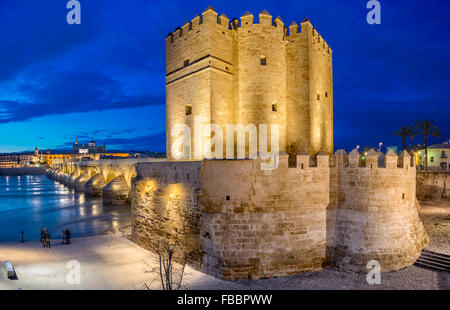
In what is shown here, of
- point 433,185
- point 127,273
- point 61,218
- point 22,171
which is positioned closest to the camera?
point 127,273

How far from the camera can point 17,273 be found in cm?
1060

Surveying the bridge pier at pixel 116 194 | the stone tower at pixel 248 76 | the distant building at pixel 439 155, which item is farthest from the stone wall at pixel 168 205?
the distant building at pixel 439 155

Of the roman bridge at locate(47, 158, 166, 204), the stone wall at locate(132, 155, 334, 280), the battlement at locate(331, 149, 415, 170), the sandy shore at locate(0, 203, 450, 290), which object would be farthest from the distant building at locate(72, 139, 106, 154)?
the battlement at locate(331, 149, 415, 170)

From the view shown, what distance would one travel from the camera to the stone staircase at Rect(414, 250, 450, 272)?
9.77m

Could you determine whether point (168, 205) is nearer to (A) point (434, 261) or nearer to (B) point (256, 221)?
(B) point (256, 221)

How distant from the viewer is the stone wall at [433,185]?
20219mm

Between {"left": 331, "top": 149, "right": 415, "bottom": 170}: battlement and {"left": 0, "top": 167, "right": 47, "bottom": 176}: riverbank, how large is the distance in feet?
407

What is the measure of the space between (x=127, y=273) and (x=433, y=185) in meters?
22.7

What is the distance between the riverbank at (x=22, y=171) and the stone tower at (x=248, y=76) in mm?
114829

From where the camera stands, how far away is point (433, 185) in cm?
2097

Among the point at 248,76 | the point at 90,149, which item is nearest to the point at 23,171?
the point at 90,149
